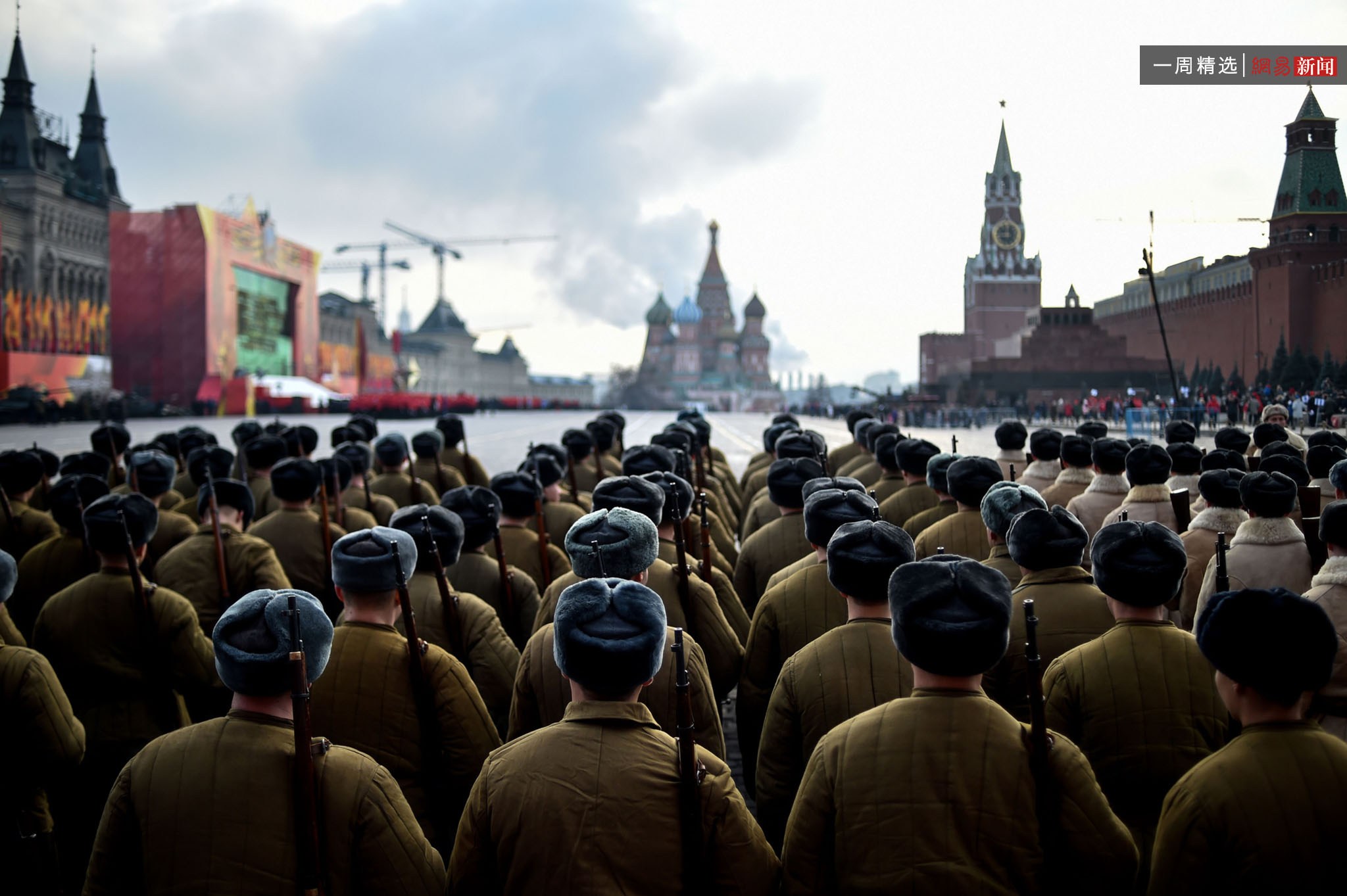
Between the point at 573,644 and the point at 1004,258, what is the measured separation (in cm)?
11191

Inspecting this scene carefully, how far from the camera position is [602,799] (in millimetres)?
2445

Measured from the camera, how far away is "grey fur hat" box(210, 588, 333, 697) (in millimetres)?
2525

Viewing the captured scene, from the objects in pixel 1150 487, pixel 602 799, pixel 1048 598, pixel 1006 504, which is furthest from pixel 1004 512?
pixel 602 799

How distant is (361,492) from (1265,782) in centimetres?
723

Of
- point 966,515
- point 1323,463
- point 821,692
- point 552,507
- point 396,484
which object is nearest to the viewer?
point 821,692

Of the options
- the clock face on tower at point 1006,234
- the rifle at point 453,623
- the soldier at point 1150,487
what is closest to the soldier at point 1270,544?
the soldier at point 1150,487

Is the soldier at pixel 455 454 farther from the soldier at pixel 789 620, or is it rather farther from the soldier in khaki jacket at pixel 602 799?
the soldier in khaki jacket at pixel 602 799

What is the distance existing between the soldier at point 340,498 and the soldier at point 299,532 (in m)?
0.73

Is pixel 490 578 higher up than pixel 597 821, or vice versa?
pixel 490 578

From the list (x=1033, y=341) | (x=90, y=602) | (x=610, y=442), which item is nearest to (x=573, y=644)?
(x=90, y=602)

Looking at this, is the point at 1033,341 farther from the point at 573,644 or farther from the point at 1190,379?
the point at 573,644

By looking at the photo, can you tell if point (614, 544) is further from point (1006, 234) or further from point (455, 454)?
point (1006, 234)

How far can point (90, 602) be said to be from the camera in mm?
4312

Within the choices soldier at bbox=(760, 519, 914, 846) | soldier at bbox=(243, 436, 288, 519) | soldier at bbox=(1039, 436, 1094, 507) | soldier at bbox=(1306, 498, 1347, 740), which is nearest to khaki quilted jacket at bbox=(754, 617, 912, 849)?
soldier at bbox=(760, 519, 914, 846)
